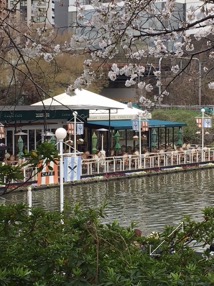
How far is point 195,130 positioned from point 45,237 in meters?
28.9

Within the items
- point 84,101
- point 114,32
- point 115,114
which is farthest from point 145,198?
point 114,32

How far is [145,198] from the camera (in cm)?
1805

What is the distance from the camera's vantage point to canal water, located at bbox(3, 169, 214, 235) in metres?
15.0

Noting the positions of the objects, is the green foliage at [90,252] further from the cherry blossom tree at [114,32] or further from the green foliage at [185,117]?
the green foliage at [185,117]

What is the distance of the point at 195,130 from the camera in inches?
1268

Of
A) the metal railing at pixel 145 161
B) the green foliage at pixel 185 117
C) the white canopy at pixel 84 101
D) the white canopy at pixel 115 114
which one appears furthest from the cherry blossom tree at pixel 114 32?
→ the green foliage at pixel 185 117

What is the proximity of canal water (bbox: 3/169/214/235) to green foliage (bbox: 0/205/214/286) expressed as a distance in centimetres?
923

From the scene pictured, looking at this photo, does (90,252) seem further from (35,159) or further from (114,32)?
(114,32)

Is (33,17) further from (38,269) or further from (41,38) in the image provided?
(38,269)

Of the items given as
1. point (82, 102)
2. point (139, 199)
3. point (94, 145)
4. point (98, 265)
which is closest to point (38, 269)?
point (98, 265)

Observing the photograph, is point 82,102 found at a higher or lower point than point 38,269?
higher

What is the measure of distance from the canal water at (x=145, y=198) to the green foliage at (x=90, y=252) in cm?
923

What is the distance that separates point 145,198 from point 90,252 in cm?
1463

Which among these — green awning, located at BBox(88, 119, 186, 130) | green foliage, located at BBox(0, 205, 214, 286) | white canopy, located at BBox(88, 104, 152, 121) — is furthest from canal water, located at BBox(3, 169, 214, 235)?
green foliage, located at BBox(0, 205, 214, 286)
